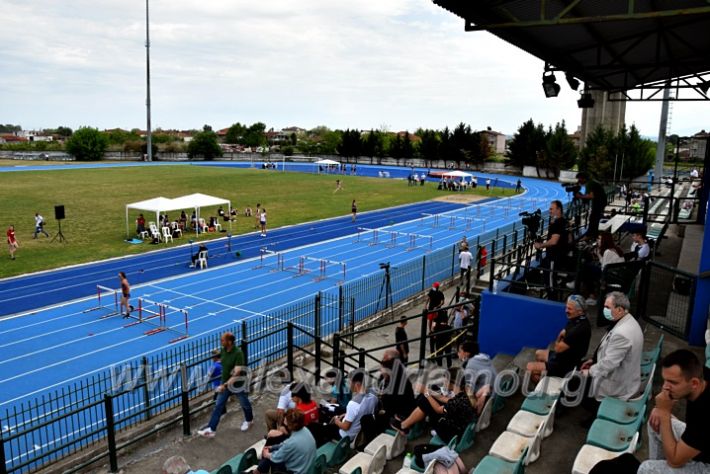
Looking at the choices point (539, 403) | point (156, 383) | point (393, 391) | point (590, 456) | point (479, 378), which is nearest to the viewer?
point (590, 456)

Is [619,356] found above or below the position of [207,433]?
above

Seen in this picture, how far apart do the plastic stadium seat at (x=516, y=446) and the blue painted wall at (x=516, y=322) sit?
4.11 m

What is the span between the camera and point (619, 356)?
217 inches

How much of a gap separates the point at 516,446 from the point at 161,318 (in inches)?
530

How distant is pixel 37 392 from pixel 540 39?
1297 cm

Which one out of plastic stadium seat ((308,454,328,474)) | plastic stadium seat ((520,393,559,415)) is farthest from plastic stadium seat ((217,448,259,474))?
plastic stadium seat ((520,393,559,415))

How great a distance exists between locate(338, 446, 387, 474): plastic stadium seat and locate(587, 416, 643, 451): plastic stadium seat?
6.95 ft

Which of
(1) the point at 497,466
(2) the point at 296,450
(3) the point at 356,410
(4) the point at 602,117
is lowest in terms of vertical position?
(3) the point at 356,410

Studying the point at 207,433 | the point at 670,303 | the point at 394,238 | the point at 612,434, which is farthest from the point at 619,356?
the point at 394,238

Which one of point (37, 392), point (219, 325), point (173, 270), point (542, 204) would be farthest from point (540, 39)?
point (542, 204)

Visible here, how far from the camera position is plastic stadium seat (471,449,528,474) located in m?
4.78

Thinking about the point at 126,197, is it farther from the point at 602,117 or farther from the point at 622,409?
the point at 602,117

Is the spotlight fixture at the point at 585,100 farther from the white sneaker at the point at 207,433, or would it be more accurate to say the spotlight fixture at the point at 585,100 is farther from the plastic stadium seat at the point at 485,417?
the white sneaker at the point at 207,433

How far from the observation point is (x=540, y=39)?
1041 cm
